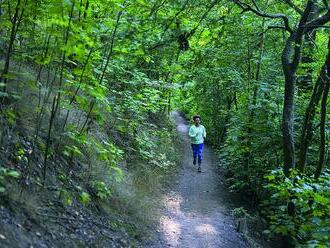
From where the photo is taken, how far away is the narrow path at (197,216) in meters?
8.06

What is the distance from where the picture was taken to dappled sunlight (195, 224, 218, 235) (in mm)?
8641

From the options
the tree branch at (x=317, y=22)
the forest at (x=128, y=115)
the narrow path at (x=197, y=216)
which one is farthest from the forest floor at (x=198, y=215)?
the tree branch at (x=317, y=22)

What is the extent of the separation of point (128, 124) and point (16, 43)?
4.76 meters

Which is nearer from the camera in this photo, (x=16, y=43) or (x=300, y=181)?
(x=300, y=181)

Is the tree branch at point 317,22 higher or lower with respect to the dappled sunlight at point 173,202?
higher

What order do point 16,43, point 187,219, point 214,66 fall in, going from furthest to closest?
point 214,66
point 187,219
point 16,43

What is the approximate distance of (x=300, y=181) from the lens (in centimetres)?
612

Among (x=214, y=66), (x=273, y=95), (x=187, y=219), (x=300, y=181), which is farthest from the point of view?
(x=214, y=66)

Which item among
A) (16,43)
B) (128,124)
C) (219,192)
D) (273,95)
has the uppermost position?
(16,43)

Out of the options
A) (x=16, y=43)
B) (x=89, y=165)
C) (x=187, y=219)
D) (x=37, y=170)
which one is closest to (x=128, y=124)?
(x=187, y=219)

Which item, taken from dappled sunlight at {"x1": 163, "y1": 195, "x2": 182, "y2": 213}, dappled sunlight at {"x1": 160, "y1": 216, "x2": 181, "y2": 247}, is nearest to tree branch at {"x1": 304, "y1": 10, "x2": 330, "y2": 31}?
dappled sunlight at {"x1": 160, "y1": 216, "x2": 181, "y2": 247}

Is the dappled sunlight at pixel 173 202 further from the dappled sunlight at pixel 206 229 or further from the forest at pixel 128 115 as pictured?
the dappled sunlight at pixel 206 229

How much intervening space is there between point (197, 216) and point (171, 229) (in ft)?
5.07

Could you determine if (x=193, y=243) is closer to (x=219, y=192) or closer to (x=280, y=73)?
(x=219, y=192)
